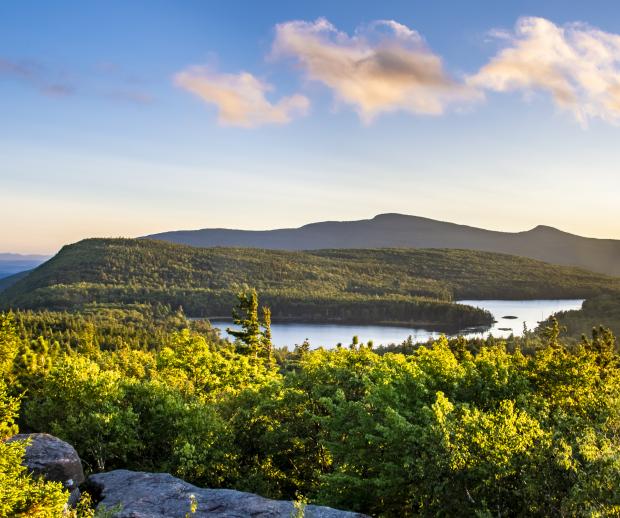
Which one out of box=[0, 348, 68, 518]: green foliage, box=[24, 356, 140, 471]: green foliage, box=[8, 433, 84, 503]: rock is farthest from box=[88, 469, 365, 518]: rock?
box=[24, 356, 140, 471]: green foliage

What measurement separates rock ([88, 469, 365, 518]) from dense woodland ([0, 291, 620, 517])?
11.6 feet

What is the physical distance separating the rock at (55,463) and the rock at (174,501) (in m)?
1.27

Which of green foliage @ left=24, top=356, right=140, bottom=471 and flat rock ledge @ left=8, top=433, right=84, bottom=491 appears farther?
green foliage @ left=24, top=356, right=140, bottom=471

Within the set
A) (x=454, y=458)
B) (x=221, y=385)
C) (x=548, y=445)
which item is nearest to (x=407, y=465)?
(x=454, y=458)

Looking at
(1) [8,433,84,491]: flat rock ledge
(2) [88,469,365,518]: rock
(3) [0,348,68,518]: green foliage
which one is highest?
(3) [0,348,68,518]: green foliage

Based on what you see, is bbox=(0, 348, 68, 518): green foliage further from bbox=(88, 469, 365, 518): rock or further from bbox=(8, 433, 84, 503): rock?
bbox=(8, 433, 84, 503): rock

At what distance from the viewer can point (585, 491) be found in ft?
56.6

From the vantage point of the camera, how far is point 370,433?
27797 mm

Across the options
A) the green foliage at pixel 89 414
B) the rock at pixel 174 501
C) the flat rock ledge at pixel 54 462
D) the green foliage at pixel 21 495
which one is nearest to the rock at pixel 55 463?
the flat rock ledge at pixel 54 462

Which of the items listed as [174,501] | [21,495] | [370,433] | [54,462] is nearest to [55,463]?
[54,462]

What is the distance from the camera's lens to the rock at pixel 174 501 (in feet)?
70.7

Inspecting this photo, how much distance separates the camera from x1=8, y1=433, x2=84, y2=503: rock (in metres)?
25.4

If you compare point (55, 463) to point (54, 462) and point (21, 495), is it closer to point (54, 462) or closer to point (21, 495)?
point (54, 462)

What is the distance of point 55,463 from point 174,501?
22.5 ft
